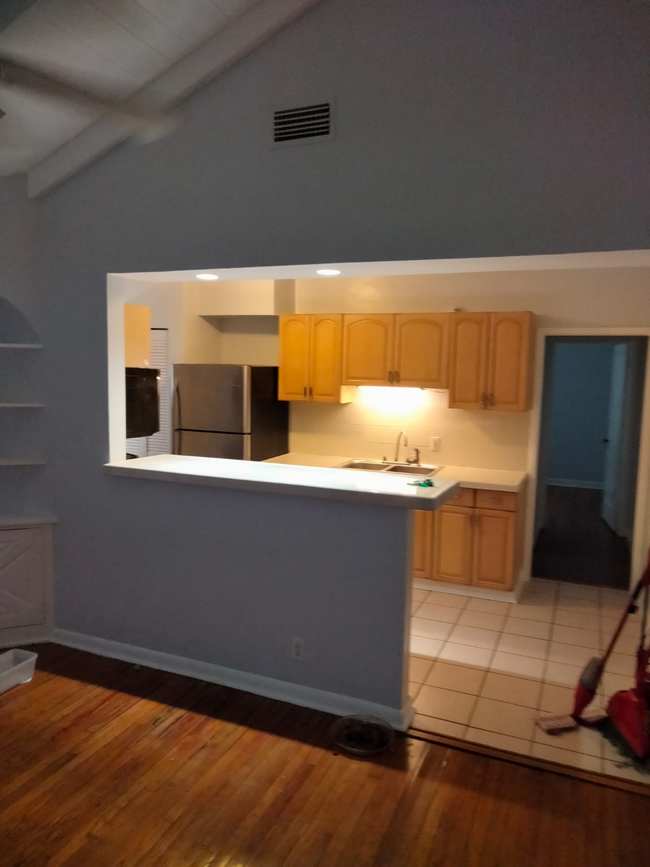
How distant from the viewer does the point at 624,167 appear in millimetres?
2303

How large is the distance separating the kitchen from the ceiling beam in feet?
2.67

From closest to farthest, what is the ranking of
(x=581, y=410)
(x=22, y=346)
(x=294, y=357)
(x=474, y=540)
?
(x=22, y=346) → (x=474, y=540) → (x=294, y=357) → (x=581, y=410)

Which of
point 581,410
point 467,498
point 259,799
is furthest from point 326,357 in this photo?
point 581,410

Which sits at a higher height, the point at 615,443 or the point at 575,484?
the point at 615,443

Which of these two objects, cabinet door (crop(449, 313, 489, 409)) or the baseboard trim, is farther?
cabinet door (crop(449, 313, 489, 409))

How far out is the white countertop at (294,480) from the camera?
9.06 feet

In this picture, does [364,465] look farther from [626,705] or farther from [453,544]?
[626,705]

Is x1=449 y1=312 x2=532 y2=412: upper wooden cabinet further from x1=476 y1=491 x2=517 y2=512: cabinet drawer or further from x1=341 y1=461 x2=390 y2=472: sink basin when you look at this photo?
x1=341 y1=461 x2=390 y2=472: sink basin

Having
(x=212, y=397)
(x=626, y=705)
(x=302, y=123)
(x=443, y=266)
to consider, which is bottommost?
(x=626, y=705)

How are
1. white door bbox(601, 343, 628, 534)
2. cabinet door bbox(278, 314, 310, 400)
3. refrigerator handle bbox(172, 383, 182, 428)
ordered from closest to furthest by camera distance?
cabinet door bbox(278, 314, 310, 400) → refrigerator handle bbox(172, 383, 182, 428) → white door bbox(601, 343, 628, 534)

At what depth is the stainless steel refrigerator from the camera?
5.07 metres

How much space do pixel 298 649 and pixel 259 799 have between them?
741 millimetres

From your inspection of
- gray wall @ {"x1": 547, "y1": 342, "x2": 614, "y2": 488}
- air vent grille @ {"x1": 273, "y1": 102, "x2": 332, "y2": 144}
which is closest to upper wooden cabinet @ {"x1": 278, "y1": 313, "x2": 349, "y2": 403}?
air vent grille @ {"x1": 273, "y1": 102, "x2": 332, "y2": 144}

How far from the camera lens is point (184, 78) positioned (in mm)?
2941
